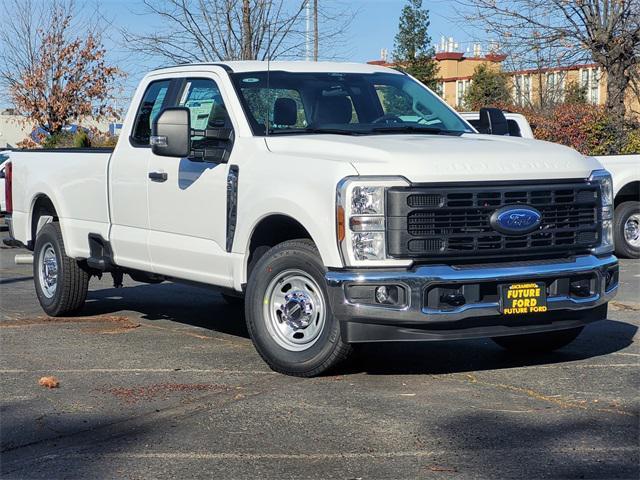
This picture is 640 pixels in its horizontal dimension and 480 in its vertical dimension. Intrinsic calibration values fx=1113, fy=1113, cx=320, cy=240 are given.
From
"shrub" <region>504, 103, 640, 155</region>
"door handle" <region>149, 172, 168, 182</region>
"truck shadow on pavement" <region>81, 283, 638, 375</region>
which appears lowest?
"truck shadow on pavement" <region>81, 283, 638, 375</region>

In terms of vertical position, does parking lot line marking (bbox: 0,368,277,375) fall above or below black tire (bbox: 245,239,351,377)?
below

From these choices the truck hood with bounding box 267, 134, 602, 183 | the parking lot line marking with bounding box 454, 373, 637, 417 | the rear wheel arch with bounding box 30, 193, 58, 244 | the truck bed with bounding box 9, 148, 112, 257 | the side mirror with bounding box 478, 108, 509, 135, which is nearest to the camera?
the parking lot line marking with bounding box 454, 373, 637, 417

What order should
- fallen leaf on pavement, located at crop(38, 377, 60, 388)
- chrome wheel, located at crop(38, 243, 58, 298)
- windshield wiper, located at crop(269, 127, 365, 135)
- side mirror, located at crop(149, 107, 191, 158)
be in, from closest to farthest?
fallen leaf on pavement, located at crop(38, 377, 60, 388) → windshield wiper, located at crop(269, 127, 365, 135) → side mirror, located at crop(149, 107, 191, 158) → chrome wheel, located at crop(38, 243, 58, 298)

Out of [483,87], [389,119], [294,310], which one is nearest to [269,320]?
[294,310]

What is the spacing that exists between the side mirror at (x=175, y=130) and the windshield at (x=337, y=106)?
1.45ft

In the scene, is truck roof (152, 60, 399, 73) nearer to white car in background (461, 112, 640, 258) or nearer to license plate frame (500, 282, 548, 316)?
license plate frame (500, 282, 548, 316)

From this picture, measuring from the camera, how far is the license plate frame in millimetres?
6707

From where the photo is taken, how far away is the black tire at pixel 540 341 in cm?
790

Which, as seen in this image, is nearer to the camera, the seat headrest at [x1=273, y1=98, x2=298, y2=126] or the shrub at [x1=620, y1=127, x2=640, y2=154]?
the seat headrest at [x1=273, y1=98, x2=298, y2=126]

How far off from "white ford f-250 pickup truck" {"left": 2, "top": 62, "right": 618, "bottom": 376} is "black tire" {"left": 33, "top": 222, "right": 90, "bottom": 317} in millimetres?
997

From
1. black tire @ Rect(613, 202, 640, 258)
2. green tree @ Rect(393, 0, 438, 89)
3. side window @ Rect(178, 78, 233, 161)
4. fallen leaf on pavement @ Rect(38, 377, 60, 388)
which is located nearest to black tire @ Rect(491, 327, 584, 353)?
side window @ Rect(178, 78, 233, 161)

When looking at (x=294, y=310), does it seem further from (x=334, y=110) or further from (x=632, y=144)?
(x=632, y=144)

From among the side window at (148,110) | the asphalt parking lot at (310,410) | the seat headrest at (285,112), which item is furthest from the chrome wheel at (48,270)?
the seat headrest at (285,112)

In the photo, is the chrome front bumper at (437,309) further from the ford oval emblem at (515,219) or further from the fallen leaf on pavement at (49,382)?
the fallen leaf on pavement at (49,382)
